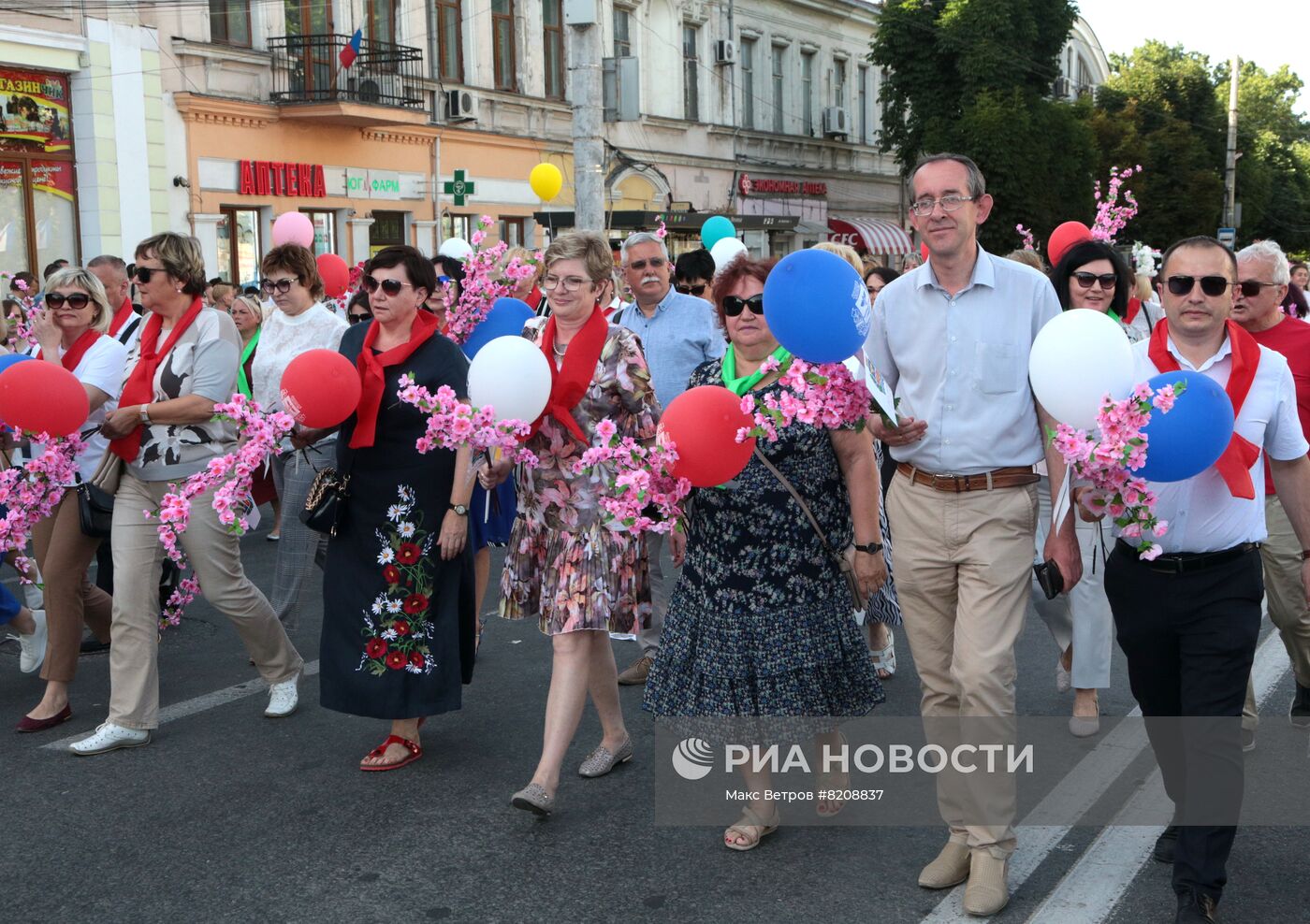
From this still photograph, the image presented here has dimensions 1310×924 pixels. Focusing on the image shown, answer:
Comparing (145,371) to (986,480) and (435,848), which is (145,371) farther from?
(986,480)

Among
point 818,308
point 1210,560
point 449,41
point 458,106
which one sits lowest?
point 1210,560

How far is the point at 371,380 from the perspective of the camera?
5066mm

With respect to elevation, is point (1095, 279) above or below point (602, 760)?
above

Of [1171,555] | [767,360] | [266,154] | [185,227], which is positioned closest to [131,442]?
[767,360]

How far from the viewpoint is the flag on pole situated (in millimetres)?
21375

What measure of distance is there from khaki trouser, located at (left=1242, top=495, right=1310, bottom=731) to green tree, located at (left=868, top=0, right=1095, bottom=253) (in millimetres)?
31606

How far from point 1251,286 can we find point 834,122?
36340mm

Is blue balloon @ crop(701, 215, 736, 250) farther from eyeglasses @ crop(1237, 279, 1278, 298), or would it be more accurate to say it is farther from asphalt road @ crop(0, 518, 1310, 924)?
eyeglasses @ crop(1237, 279, 1278, 298)

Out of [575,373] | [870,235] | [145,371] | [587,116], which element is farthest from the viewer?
[870,235]

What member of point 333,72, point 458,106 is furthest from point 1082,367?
point 458,106

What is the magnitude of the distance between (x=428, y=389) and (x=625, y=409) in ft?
2.61

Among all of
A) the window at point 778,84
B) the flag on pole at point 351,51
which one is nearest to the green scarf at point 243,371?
the flag on pole at point 351,51

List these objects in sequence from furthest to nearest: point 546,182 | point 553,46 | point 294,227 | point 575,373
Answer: point 553,46
point 546,182
point 294,227
point 575,373

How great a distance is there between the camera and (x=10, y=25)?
17.2 metres
